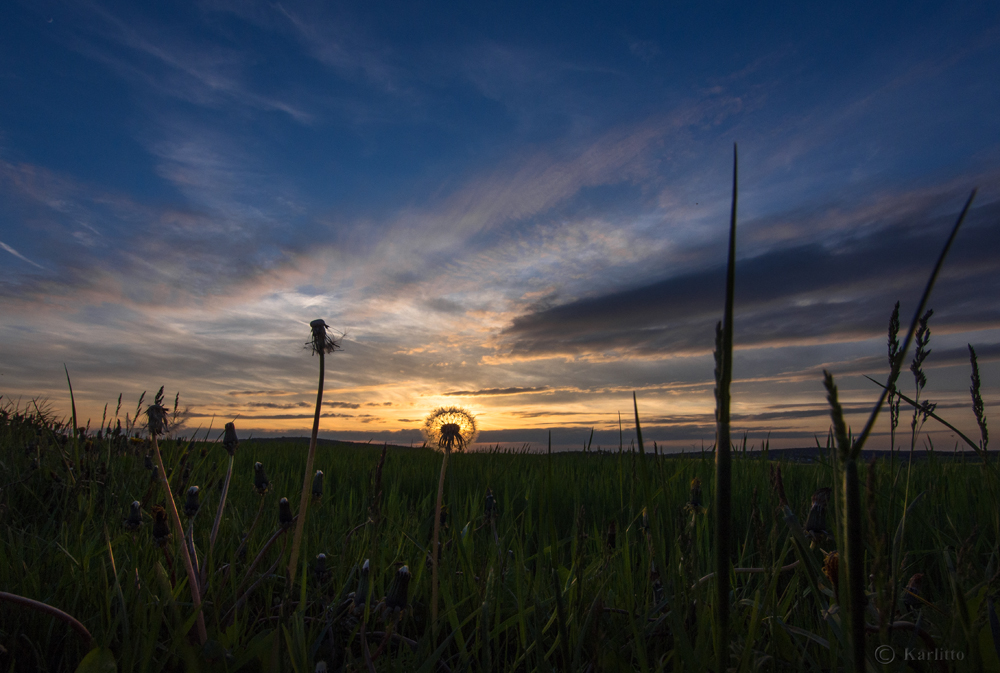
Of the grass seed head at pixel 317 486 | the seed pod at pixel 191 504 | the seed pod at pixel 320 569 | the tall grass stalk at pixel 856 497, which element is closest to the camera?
the tall grass stalk at pixel 856 497

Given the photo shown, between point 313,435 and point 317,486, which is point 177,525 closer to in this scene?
point 313,435

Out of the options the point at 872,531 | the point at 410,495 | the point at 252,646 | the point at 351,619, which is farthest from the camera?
the point at 410,495

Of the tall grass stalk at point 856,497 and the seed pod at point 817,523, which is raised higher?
the tall grass stalk at point 856,497

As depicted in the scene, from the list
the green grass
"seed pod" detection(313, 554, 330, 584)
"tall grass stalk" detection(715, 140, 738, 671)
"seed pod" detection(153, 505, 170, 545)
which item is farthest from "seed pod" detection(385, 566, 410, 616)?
"tall grass stalk" detection(715, 140, 738, 671)

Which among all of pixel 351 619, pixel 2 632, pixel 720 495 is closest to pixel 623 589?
pixel 351 619

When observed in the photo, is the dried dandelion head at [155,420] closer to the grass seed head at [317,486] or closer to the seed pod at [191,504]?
the seed pod at [191,504]

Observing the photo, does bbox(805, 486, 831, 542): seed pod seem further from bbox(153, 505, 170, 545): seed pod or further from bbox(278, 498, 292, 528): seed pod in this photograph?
bbox(153, 505, 170, 545): seed pod

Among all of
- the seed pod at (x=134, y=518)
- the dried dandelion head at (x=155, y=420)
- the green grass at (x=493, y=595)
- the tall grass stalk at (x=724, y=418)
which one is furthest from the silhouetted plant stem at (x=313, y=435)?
the tall grass stalk at (x=724, y=418)

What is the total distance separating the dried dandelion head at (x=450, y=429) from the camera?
2.52m

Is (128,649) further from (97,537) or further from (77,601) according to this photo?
(97,537)

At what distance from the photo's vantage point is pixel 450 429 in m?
2.53

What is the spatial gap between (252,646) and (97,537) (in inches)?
71.9

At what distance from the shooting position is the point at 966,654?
4.68 feet

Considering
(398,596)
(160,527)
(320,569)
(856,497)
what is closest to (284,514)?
(320,569)
